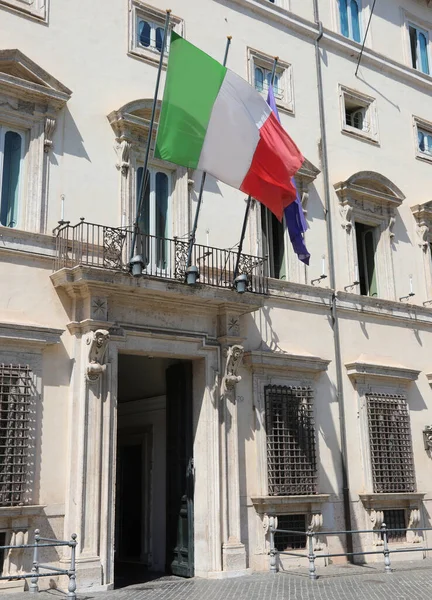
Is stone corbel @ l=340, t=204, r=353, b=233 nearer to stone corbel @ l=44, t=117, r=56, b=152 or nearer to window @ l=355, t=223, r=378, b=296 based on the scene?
window @ l=355, t=223, r=378, b=296

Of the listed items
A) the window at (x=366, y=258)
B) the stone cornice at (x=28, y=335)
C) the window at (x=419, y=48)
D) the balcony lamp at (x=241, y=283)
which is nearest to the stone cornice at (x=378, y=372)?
the window at (x=366, y=258)

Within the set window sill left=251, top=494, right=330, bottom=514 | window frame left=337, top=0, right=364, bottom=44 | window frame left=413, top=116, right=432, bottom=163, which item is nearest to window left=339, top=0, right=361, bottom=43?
window frame left=337, top=0, right=364, bottom=44

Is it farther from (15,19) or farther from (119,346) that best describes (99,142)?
(119,346)

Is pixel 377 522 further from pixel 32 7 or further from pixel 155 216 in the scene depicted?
pixel 32 7

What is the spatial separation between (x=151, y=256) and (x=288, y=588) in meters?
5.99

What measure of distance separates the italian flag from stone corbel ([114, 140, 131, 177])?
4.45 ft

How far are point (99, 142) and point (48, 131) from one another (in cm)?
98

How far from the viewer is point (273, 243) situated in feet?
51.8

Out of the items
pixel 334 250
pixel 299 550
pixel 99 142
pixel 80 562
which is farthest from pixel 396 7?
pixel 80 562

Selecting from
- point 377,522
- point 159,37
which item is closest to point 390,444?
point 377,522

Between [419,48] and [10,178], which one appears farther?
[419,48]

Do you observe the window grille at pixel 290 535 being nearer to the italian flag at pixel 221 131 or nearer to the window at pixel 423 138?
the italian flag at pixel 221 131

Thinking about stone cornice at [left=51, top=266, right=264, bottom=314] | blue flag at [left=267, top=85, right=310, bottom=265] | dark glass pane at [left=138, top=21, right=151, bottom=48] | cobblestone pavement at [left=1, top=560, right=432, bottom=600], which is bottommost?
cobblestone pavement at [left=1, top=560, right=432, bottom=600]

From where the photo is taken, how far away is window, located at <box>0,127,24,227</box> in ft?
39.9
